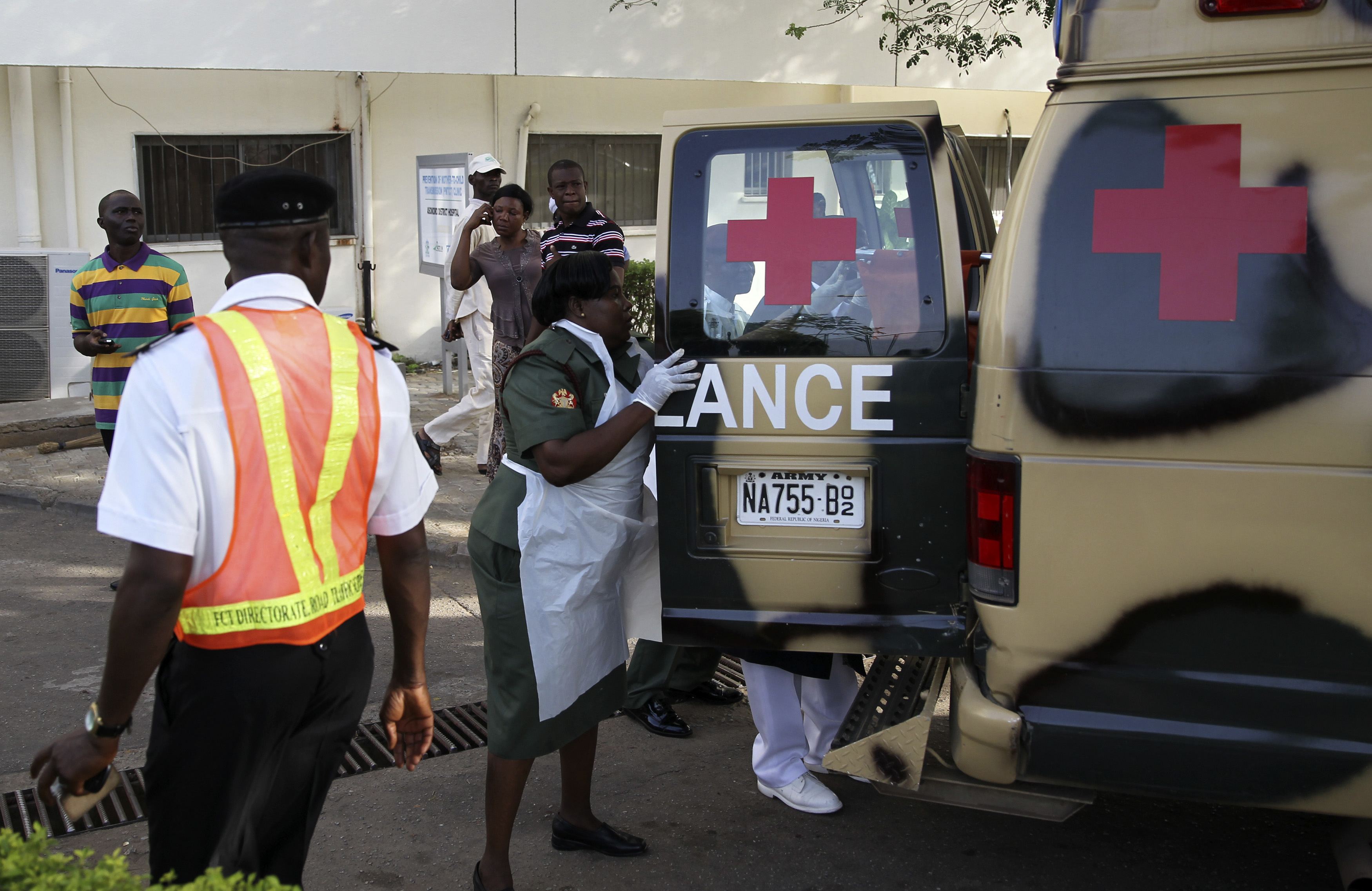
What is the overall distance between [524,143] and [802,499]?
9439 millimetres

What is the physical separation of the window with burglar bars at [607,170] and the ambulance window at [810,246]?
8.93 m

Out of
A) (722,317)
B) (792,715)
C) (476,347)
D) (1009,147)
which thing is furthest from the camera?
(1009,147)

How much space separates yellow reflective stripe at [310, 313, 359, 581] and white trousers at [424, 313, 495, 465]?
5.12 meters

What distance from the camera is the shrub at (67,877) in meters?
1.68

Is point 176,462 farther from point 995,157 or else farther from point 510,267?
point 995,157

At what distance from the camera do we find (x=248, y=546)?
214 cm

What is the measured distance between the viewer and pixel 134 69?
33.6 feet

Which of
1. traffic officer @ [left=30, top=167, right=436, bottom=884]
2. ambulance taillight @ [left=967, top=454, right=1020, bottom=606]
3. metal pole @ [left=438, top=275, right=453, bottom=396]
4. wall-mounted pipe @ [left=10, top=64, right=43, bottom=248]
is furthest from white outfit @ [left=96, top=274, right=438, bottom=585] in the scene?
wall-mounted pipe @ [left=10, top=64, right=43, bottom=248]

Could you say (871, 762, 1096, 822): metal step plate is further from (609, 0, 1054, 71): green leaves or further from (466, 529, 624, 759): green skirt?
(609, 0, 1054, 71): green leaves

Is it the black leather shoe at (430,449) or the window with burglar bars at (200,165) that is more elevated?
the window with burglar bars at (200,165)

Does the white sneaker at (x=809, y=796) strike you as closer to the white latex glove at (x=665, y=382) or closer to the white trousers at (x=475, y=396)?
the white latex glove at (x=665, y=382)

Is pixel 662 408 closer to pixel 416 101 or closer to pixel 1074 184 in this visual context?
pixel 1074 184

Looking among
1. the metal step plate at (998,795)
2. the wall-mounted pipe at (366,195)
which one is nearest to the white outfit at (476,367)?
the wall-mounted pipe at (366,195)

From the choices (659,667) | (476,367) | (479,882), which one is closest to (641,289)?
(476,367)
